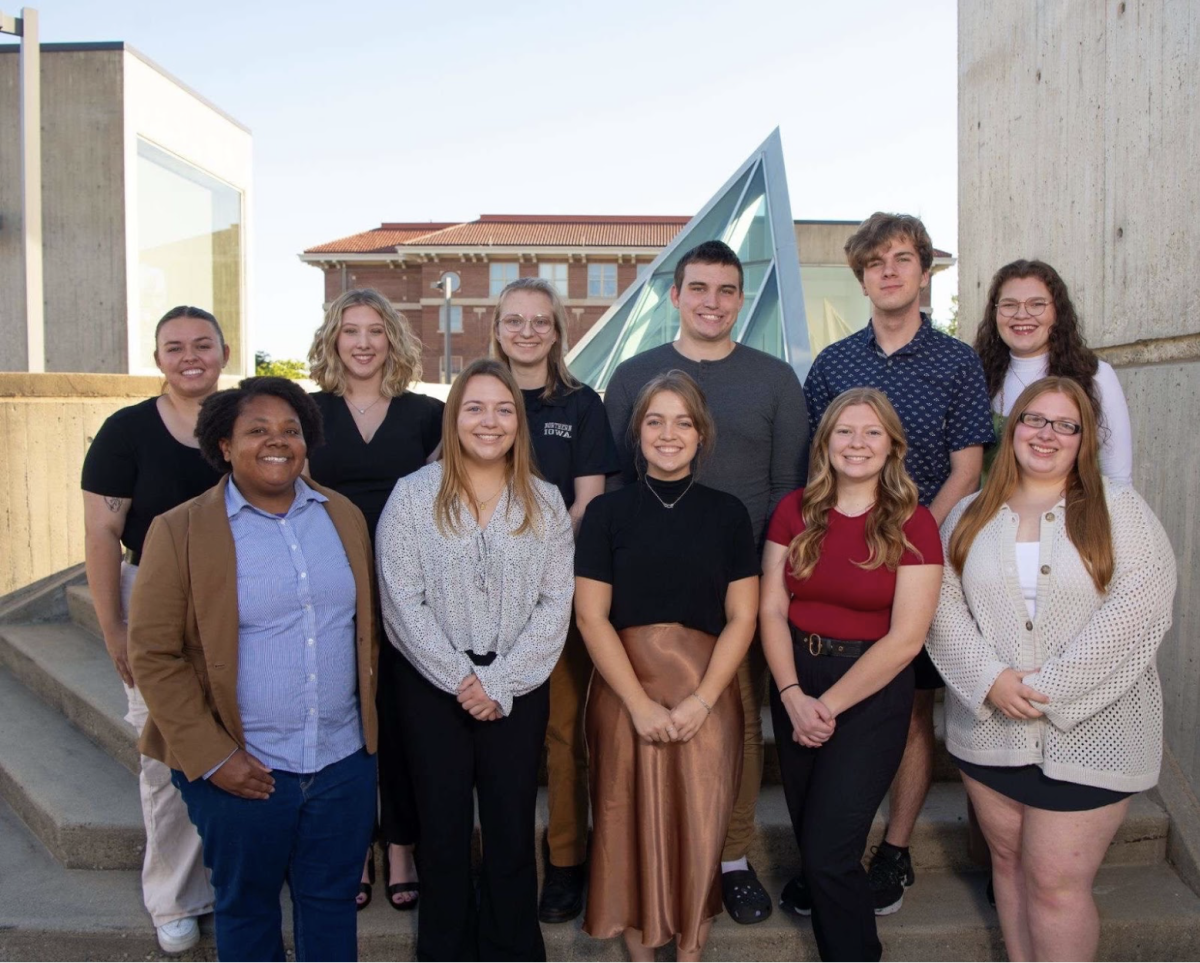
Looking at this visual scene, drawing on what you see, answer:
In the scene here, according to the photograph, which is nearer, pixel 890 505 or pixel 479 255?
pixel 890 505

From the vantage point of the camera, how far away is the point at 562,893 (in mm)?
3260

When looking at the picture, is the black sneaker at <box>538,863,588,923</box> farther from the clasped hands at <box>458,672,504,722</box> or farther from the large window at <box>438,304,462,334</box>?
the large window at <box>438,304,462,334</box>

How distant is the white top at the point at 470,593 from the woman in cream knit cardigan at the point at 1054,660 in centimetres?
125

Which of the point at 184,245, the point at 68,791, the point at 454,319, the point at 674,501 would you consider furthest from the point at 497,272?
the point at 674,501

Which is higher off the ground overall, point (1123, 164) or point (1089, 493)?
point (1123, 164)

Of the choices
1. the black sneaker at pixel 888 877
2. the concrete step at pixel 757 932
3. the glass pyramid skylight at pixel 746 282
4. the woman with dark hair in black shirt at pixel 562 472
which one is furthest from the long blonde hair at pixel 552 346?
the glass pyramid skylight at pixel 746 282

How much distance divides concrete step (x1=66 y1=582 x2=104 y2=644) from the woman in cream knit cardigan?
473 centimetres

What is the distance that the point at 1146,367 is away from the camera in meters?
4.03

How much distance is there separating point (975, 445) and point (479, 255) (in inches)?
1842

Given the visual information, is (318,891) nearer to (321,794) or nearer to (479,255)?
(321,794)

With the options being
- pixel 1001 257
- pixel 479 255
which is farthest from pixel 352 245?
pixel 1001 257

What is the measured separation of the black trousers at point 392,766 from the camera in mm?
3035

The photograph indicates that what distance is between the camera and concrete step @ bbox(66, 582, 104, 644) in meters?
5.37

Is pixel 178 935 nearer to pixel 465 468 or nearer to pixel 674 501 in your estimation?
pixel 465 468
